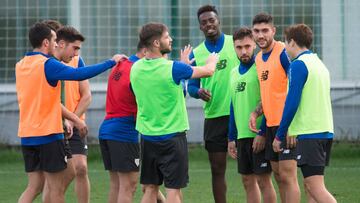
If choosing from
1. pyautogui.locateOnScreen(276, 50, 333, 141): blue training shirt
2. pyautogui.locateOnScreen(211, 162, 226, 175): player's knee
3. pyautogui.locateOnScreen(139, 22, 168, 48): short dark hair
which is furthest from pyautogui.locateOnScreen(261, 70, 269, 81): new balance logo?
pyautogui.locateOnScreen(211, 162, 226, 175): player's knee

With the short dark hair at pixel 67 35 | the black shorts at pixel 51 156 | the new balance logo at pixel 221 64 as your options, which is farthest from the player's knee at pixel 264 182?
the short dark hair at pixel 67 35

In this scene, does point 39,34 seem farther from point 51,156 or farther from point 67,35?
point 51,156

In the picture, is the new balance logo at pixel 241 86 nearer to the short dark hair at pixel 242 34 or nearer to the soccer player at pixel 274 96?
the soccer player at pixel 274 96

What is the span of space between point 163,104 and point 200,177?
4.93 m

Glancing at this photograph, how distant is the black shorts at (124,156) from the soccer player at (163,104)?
0.60 meters

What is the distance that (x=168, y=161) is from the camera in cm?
936

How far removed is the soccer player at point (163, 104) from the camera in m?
9.28

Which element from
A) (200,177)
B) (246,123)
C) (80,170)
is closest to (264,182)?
(246,123)

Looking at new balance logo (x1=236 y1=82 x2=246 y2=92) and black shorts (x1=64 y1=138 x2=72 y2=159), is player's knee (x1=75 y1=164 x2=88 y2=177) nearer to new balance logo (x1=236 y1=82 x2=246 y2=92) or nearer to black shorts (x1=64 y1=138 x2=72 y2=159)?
black shorts (x1=64 y1=138 x2=72 y2=159)

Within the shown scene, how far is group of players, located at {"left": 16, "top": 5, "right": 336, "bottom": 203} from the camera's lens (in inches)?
366

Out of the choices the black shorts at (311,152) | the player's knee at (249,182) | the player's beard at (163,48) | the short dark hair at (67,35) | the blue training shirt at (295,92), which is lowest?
the player's knee at (249,182)

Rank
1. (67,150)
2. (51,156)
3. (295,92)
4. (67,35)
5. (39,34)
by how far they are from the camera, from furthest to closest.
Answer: (67,35), (67,150), (39,34), (51,156), (295,92)

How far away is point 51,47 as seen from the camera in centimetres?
987

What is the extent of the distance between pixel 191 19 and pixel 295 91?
8.45 m
